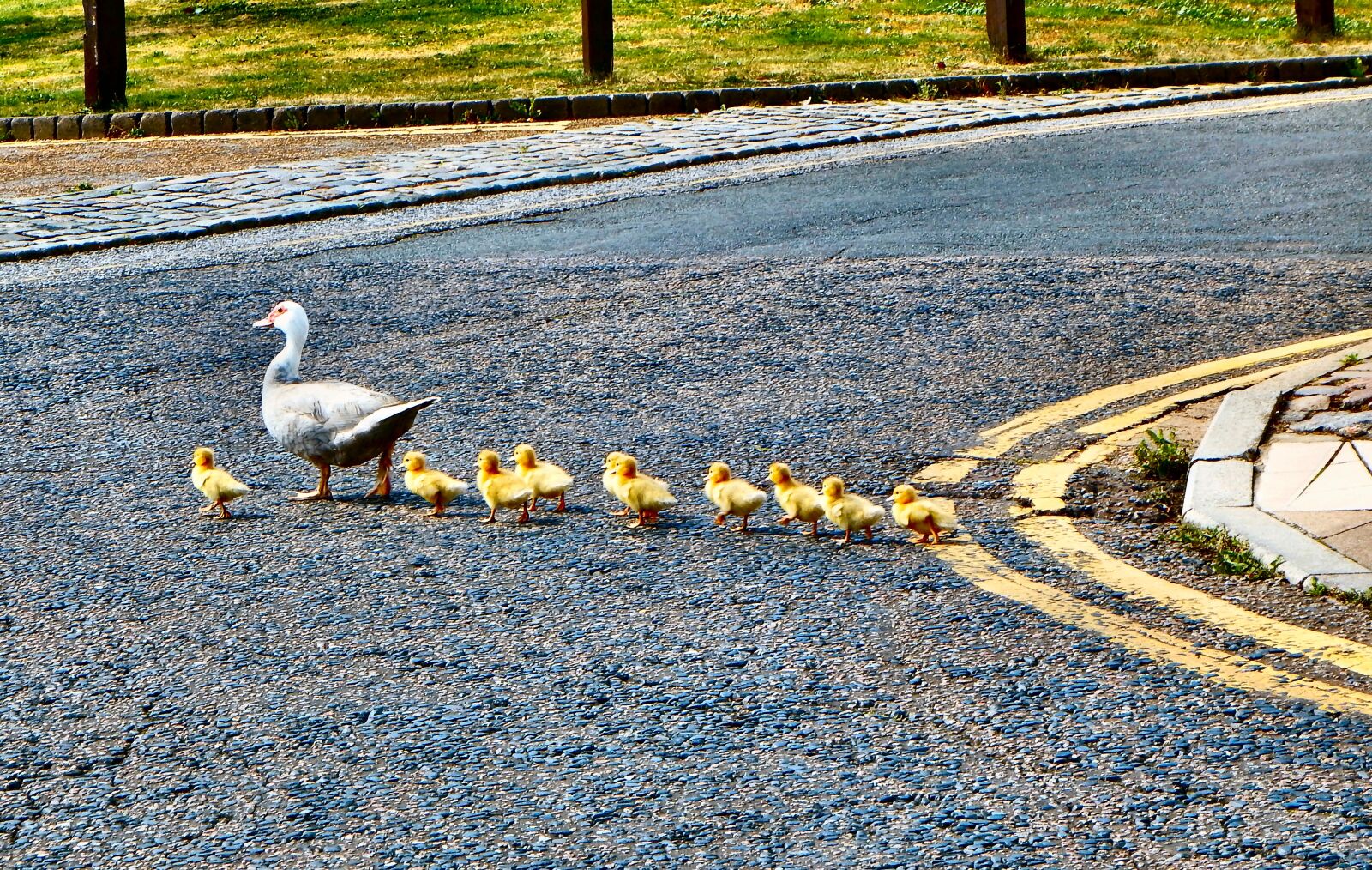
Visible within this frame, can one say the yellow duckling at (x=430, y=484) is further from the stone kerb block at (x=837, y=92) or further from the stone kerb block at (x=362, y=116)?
the stone kerb block at (x=837, y=92)

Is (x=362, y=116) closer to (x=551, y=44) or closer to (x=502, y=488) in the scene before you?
(x=551, y=44)

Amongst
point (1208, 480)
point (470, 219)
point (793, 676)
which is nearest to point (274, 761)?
point (793, 676)

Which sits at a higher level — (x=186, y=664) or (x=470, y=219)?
(x=470, y=219)

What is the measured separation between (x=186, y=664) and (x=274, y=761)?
60 cm

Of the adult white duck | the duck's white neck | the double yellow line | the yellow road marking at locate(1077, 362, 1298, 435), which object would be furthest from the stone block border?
the adult white duck

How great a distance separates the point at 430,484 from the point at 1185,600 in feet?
7.15

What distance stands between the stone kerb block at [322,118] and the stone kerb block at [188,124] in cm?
103

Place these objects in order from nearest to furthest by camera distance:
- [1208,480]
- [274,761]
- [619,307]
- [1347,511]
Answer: [274,761]
[1347,511]
[1208,480]
[619,307]

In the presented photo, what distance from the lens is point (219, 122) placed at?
Answer: 15.7 m

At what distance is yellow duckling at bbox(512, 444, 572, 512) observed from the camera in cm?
493

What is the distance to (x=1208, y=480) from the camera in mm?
4969

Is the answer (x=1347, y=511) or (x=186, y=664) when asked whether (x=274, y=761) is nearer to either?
(x=186, y=664)

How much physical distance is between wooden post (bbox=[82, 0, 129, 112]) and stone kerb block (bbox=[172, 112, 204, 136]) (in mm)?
1133

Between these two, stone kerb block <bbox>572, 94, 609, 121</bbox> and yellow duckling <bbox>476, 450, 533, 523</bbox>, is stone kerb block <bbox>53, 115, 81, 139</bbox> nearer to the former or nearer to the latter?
stone kerb block <bbox>572, 94, 609, 121</bbox>
